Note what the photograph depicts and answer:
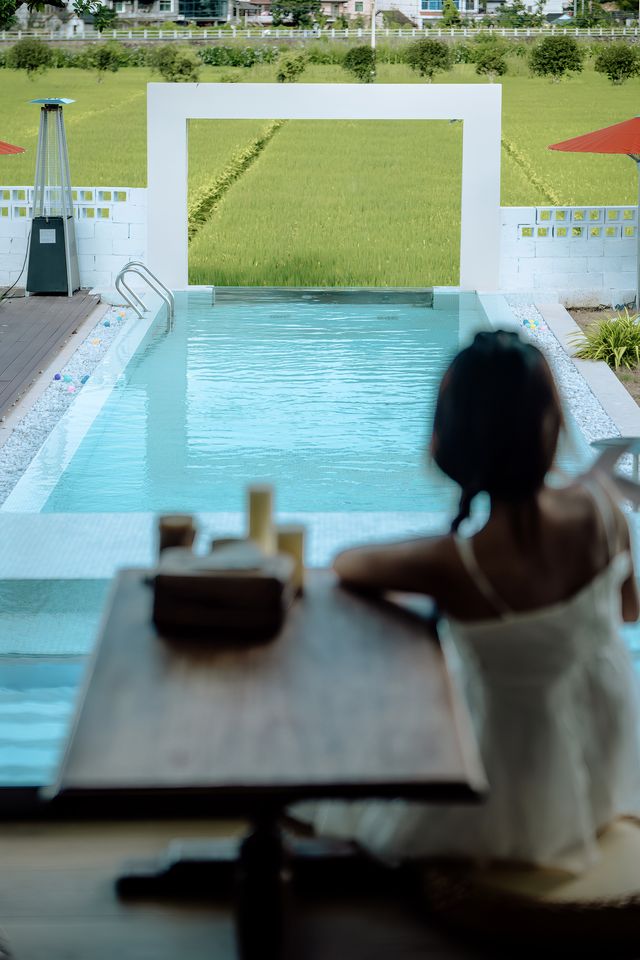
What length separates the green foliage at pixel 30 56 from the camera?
22797 millimetres

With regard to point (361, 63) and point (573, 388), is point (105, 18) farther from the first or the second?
point (573, 388)

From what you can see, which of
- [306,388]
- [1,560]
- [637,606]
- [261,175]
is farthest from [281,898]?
[261,175]

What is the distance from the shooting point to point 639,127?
→ 388 inches

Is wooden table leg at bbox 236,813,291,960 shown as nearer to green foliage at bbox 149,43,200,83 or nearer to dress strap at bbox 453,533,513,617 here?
dress strap at bbox 453,533,513,617

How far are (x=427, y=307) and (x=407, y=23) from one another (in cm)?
1345

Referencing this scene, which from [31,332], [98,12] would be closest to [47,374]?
[31,332]

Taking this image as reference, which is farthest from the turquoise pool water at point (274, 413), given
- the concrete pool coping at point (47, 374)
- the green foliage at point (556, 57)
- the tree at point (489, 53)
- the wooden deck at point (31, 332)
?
the tree at point (489, 53)

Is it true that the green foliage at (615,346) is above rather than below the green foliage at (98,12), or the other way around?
below

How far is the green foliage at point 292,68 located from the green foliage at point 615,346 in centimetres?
1593

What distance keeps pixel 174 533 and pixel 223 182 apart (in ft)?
64.6

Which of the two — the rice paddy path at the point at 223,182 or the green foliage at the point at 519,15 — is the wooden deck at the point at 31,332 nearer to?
the rice paddy path at the point at 223,182

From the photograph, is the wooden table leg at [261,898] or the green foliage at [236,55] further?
the green foliage at [236,55]

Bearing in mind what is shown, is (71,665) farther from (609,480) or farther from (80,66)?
(80,66)

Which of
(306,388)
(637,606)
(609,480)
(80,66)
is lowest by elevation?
(306,388)
